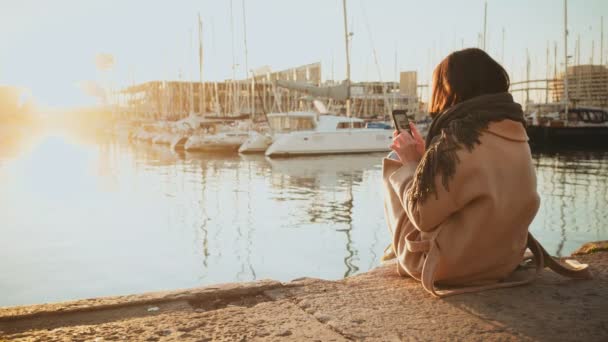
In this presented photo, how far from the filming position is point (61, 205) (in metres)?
13.2

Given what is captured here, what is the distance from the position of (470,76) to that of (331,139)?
26.7 m

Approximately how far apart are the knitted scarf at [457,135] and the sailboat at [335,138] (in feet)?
85.9

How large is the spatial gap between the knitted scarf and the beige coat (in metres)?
0.03

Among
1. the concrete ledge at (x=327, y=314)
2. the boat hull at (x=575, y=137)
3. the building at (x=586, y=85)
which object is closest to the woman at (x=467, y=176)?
the concrete ledge at (x=327, y=314)

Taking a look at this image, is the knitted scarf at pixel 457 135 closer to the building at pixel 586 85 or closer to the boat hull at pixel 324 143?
the boat hull at pixel 324 143

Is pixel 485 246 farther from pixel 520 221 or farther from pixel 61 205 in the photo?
pixel 61 205

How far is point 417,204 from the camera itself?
2.66 m

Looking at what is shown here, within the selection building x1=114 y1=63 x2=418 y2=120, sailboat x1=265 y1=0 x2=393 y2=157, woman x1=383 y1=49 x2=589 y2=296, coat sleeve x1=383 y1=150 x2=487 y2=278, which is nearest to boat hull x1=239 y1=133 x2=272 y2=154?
sailboat x1=265 y1=0 x2=393 y2=157

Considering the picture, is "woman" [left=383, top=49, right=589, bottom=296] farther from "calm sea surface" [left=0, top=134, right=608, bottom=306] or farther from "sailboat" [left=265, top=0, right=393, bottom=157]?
"sailboat" [left=265, top=0, right=393, bottom=157]

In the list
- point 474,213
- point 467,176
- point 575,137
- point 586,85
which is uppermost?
point 586,85

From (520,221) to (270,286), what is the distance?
4.69ft

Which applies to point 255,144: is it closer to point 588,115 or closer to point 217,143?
point 217,143

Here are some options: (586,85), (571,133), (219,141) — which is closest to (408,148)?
(219,141)

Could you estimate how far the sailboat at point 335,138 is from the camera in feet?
94.9
